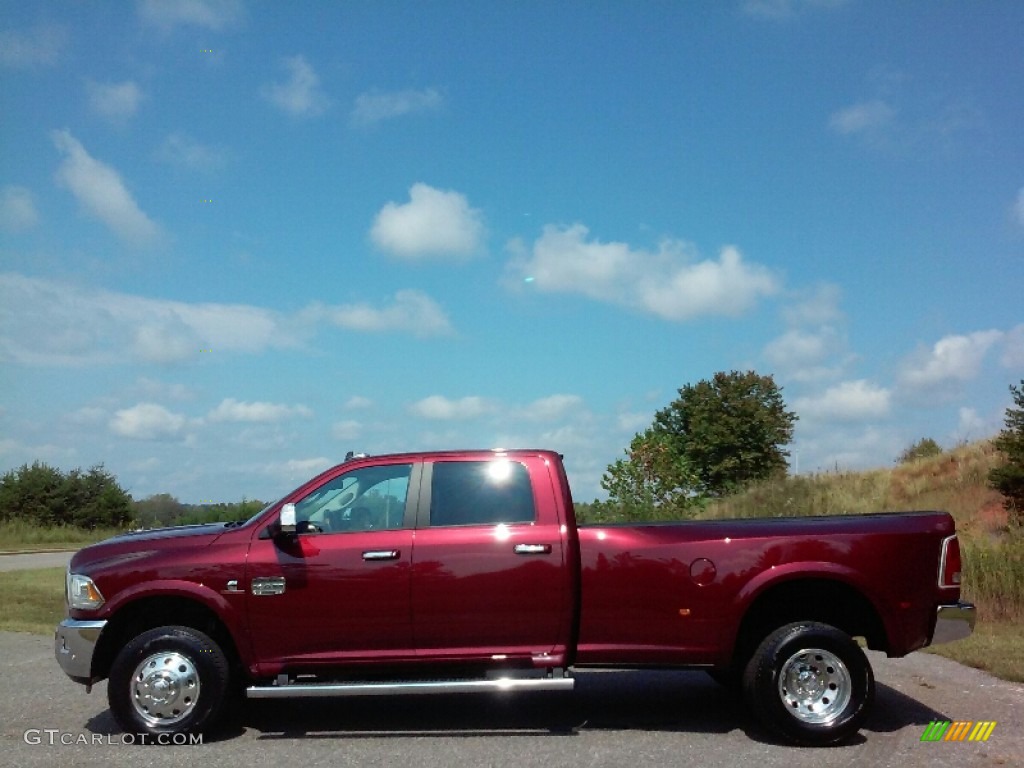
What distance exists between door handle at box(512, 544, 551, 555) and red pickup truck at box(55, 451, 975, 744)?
0.01 m

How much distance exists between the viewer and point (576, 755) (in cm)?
648

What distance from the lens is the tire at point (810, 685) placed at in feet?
22.2

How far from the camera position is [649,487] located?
837 inches

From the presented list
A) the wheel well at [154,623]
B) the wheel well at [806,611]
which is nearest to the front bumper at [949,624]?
the wheel well at [806,611]

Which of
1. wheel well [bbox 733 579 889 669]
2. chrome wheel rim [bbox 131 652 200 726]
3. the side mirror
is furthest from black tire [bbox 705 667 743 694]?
chrome wheel rim [bbox 131 652 200 726]

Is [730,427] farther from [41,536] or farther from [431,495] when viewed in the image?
[431,495]

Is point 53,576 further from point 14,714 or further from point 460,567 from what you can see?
point 460,567

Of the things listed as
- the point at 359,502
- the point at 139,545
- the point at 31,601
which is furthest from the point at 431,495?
the point at 31,601

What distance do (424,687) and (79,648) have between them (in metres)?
2.50

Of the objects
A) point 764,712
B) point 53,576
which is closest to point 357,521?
point 764,712

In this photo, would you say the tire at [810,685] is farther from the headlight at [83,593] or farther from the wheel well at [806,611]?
the headlight at [83,593]

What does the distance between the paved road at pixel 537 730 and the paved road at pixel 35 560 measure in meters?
15.8

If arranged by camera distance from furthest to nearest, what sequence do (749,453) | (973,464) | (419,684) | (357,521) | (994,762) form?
(749,453), (973,464), (357,521), (419,684), (994,762)

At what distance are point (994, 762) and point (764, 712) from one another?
4.75 ft
